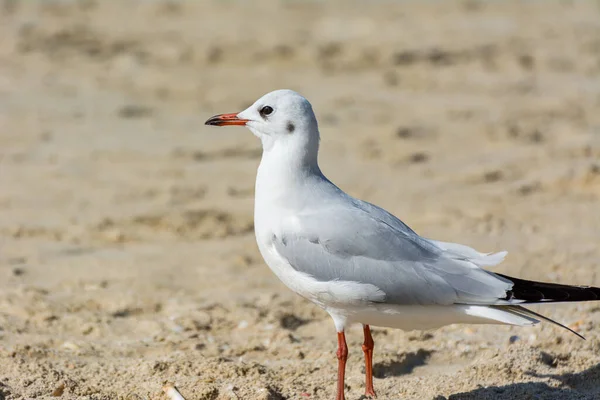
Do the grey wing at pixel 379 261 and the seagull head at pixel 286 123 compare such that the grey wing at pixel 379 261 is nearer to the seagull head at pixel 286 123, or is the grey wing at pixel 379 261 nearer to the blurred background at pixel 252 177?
the seagull head at pixel 286 123

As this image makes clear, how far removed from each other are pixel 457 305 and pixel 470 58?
24.0 ft

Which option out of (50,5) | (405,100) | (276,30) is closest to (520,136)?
(405,100)

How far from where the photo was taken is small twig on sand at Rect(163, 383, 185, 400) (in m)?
3.93

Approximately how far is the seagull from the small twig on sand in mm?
626

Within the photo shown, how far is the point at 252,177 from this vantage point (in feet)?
24.5

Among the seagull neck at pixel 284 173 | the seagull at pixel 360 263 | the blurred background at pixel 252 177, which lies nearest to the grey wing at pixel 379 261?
the seagull at pixel 360 263

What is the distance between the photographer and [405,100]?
374 inches

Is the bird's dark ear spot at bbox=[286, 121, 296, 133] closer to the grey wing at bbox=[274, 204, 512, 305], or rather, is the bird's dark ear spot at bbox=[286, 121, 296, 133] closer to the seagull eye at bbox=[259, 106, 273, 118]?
the seagull eye at bbox=[259, 106, 273, 118]

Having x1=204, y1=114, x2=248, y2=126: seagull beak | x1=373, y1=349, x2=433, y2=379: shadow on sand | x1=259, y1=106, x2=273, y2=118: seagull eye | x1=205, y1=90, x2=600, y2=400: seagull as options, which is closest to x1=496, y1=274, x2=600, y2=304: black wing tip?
x1=205, y1=90, x2=600, y2=400: seagull

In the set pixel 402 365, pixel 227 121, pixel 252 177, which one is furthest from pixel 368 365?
pixel 252 177

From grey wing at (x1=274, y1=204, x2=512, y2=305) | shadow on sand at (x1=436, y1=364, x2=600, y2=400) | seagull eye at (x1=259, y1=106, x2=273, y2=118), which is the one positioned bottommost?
shadow on sand at (x1=436, y1=364, x2=600, y2=400)

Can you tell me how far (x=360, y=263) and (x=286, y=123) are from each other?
2.16ft

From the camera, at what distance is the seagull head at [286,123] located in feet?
13.1

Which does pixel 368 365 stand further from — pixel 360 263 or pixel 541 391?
pixel 541 391
